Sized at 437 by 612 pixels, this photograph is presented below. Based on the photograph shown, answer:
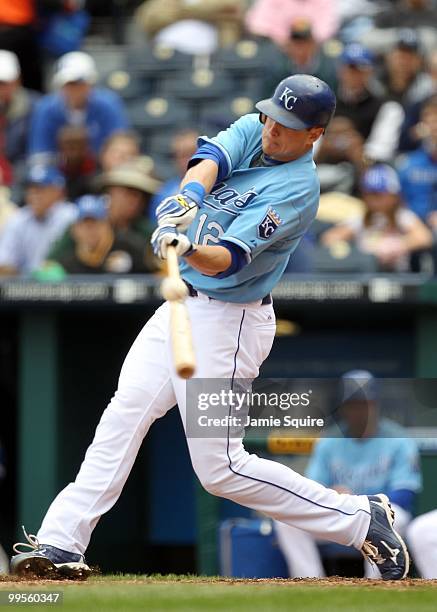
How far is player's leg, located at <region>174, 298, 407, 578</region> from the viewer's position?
491 centimetres

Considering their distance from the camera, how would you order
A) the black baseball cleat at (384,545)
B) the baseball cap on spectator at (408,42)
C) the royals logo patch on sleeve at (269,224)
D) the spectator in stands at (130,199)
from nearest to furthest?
the royals logo patch on sleeve at (269,224), the black baseball cleat at (384,545), the spectator in stands at (130,199), the baseball cap on spectator at (408,42)

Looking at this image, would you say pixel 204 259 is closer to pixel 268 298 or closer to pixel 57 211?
pixel 268 298

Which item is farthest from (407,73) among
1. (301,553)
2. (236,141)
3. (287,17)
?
(236,141)

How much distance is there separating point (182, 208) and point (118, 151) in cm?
479

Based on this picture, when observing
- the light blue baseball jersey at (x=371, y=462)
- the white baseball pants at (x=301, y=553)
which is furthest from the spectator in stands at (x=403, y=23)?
the white baseball pants at (x=301, y=553)

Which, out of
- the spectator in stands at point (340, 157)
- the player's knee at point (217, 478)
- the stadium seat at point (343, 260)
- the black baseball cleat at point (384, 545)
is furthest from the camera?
the spectator in stands at point (340, 157)

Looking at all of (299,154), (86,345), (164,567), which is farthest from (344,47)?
(299,154)

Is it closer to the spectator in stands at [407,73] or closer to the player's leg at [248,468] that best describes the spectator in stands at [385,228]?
the spectator in stands at [407,73]

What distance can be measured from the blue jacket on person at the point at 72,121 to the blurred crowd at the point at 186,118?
0.4 inches

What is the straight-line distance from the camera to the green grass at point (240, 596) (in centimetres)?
432

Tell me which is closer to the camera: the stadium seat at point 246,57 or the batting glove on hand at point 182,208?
the batting glove on hand at point 182,208

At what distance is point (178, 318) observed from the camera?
451 centimetres

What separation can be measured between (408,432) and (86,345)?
203cm

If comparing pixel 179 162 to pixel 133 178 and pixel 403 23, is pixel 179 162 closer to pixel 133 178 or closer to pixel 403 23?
pixel 133 178
